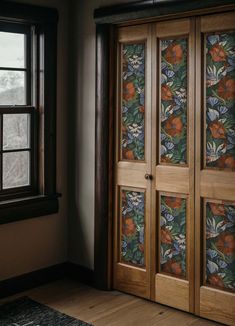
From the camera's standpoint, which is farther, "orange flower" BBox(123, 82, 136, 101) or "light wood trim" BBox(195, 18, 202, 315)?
"orange flower" BBox(123, 82, 136, 101)

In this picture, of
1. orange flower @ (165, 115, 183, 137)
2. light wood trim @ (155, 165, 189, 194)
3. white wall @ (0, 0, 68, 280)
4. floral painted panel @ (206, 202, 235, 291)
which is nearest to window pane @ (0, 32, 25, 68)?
white wall @ (0, 0, 68, 280)

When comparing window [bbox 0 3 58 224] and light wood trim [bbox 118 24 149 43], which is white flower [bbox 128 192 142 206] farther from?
light wood trim [bbox 118 24 149 43]

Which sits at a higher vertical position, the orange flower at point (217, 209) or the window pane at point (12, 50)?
the window pane at point (12, 50)

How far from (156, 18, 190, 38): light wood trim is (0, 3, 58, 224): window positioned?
957 millimetres

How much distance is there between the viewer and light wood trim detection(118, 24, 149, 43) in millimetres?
3932

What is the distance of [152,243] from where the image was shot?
397 cm

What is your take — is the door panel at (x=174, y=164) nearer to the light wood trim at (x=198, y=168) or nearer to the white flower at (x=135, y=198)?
the light wood trim at (x=198, y=168)

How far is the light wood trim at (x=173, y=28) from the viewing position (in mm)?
3676

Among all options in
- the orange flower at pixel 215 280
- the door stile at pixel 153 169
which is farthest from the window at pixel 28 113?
the orange flower at pixel 215 280

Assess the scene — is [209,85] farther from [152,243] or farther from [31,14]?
[31,14]

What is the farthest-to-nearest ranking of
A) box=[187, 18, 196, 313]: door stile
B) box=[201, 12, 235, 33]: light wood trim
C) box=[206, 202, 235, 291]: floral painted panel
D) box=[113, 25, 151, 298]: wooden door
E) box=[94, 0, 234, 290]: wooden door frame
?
box=[94, 0, 234, 290]: wooden door frame < box=[113, 25, 151, 298]: wooden door < box=[187, 18, 196, 313]: door stile < box=[206, 202, 235, 291]: floral painted panel < box=[201, 12, 235, 33]: light wood trim

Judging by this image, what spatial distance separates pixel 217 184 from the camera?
3.57 meters

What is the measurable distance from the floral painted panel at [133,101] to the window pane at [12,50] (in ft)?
2.67

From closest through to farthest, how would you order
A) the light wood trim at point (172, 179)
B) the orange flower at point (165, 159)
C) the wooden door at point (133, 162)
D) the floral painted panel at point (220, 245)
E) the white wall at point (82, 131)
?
1. the floral painted panel at point (220, 245)
2. the light wood trim at point (172, 179)
3. the orange flower at point (165, 159)
4. the wooden door at point (133, 162)
5. the white wall at point (82, 131)
